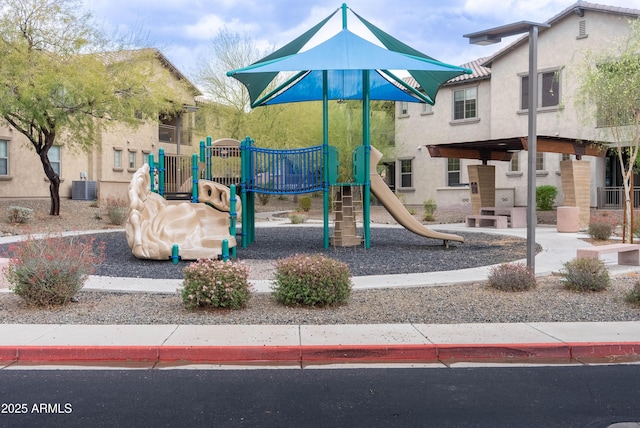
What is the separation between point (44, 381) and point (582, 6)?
2762 cm

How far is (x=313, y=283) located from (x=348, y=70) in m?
10.1

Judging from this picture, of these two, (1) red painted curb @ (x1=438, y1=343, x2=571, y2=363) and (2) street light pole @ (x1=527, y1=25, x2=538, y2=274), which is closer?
(1) red painted curb @ (x1=438, y1=343, x2=571, y2=363)

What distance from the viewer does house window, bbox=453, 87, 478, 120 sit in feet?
106

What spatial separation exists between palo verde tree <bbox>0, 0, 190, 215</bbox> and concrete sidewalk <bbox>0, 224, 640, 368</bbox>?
15.1m

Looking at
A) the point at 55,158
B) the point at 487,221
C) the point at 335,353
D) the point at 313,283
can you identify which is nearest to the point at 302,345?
the point at 335,353

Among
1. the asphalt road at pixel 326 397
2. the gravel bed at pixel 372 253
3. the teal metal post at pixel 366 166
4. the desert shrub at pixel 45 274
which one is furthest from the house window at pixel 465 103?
the asphalt road at pixel 326 397

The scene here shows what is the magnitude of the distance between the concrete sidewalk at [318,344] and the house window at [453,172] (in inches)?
1030

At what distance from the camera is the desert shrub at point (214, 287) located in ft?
26.2

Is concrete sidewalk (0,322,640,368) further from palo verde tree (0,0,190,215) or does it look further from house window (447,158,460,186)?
house window (447,158,460,186)

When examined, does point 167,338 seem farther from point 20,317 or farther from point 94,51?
point 94,51

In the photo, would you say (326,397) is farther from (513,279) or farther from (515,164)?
(515,164)

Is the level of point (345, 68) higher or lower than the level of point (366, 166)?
higher

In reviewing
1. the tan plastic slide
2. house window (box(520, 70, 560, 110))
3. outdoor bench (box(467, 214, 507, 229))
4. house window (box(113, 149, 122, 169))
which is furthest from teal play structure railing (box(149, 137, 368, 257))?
house window (box(113, 149, 122, 169))

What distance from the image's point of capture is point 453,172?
33406mm
